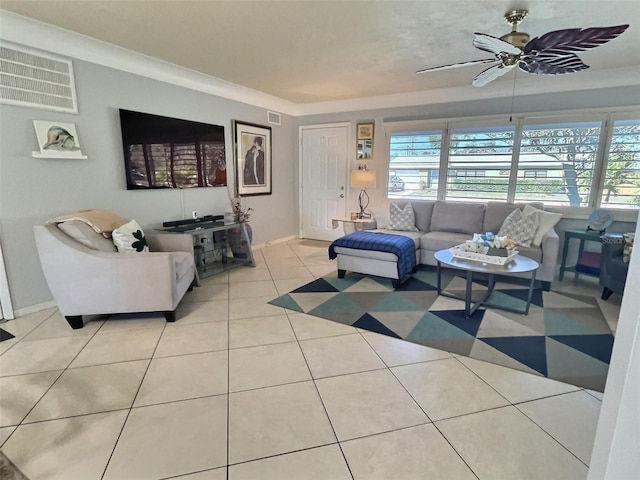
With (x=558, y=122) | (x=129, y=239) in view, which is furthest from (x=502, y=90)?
(x=129, y=239)

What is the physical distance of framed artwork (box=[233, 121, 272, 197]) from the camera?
482cm

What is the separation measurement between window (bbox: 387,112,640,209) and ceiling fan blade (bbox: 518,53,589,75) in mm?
1821

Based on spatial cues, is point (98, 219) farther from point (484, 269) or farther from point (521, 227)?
point (521, 227)

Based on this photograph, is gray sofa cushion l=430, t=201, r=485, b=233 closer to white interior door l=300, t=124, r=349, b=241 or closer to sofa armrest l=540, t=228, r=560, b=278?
sofa armrest l=540, t=228, r=560, b=278

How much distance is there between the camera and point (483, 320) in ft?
9.38

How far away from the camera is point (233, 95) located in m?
4.59

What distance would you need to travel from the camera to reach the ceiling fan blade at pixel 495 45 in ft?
6.96

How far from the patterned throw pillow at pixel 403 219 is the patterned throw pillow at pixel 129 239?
10.4ft

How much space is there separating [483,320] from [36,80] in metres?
4.33

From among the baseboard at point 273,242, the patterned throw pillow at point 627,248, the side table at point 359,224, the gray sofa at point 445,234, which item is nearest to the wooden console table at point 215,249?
the baseboard at point 273,242

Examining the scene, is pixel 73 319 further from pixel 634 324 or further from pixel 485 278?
pixel 485 278

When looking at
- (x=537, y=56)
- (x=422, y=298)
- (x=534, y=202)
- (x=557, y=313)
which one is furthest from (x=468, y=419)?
(x=534, y=202)

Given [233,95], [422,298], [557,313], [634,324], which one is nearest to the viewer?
[634,324]

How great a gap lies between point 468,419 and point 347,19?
284cm
